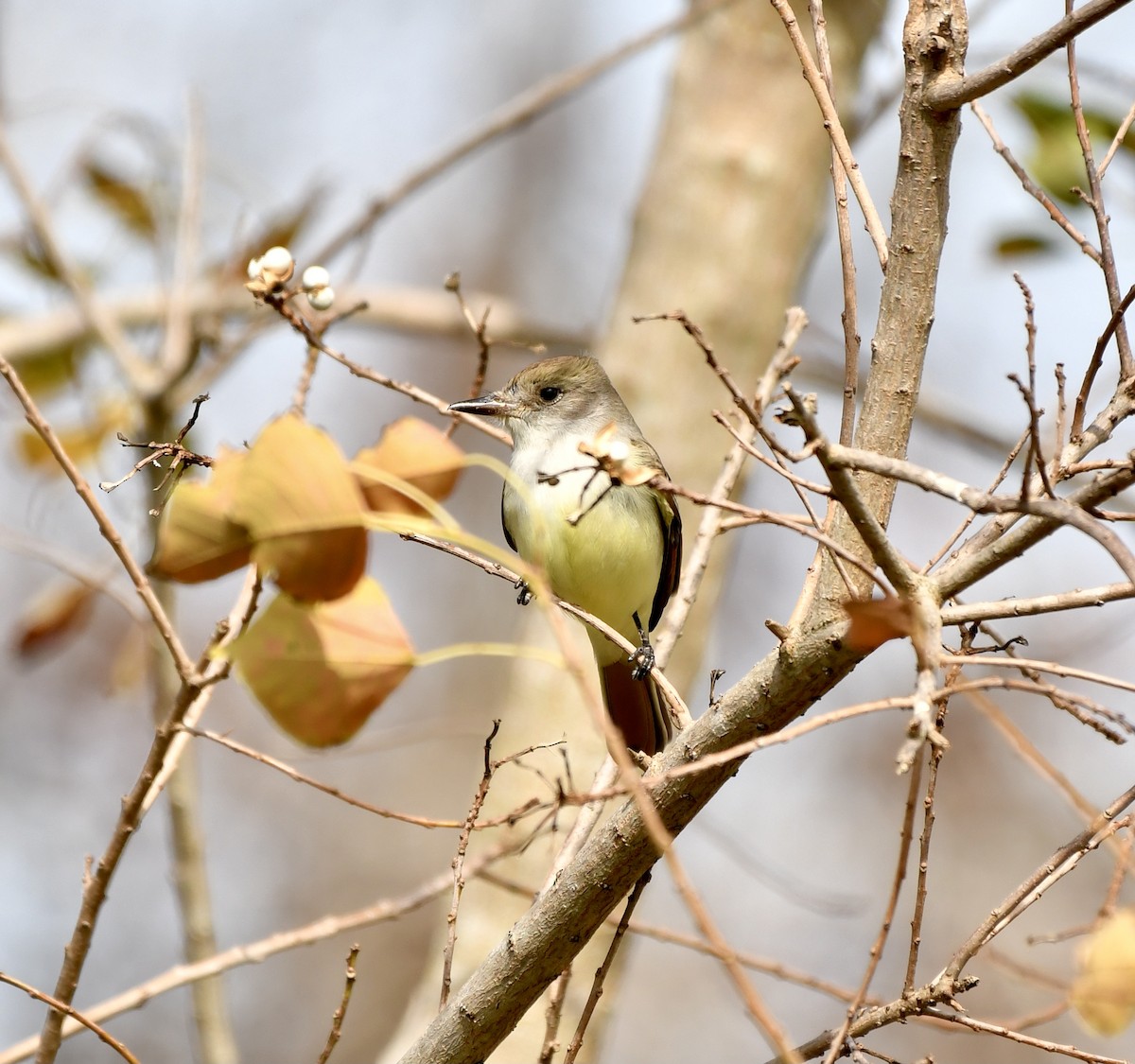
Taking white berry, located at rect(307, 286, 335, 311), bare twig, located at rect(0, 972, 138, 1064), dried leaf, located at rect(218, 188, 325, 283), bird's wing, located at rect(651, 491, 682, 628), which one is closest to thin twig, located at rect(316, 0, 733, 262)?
dried leaf, located at rect(218, 188, 325, 283)

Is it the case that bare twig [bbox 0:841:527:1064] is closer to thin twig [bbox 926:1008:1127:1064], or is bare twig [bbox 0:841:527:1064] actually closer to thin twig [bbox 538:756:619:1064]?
thin twig [bbox 538:756:619:1064]

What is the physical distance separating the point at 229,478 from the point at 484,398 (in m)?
2.47

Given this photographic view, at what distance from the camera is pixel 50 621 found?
306cm

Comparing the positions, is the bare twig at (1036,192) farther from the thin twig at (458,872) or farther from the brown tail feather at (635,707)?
the brown tail feather at (635,707)

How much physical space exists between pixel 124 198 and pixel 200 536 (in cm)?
288

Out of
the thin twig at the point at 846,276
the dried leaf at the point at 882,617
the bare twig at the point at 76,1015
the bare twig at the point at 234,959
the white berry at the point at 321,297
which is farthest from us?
the bare twig at the point at 234,959

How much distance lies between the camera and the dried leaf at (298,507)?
0.96 m

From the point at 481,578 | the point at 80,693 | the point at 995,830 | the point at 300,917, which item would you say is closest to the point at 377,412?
the point at 481,578

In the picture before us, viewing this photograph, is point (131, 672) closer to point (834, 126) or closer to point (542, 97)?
point (542, 97)

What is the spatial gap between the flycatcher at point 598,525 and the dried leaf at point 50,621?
104cm

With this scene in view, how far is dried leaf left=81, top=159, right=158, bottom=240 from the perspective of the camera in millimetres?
3500

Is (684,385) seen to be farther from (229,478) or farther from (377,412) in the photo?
(377,412)

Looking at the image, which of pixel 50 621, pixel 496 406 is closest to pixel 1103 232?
pixel 496 406

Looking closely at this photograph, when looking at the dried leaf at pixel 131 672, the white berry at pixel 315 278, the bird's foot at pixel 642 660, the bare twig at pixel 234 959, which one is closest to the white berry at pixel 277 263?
the white berry at pixel 315 278
